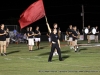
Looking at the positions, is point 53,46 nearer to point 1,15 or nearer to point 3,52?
point 3,52

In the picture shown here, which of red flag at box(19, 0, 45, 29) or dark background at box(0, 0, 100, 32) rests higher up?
dark background at box(0, 0, 100, 32)

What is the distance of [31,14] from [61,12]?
149 ft

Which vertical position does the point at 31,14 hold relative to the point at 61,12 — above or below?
below

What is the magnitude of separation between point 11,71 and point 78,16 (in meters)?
47.8

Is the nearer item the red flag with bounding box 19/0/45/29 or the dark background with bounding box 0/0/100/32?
the red flag with bounding box 19/0/45/29

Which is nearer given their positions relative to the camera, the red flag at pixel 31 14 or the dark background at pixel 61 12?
the red flag at pixel 31 14

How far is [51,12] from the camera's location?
64.4 meters

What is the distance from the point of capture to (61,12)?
64.2m

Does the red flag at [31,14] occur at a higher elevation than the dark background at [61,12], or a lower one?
lower

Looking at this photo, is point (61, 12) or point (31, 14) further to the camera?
point (61, 12)

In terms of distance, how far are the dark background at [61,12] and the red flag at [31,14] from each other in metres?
36.0

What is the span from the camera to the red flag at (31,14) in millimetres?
18812

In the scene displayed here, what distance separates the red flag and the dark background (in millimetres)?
35958

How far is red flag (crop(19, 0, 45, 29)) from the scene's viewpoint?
18.8 metres
